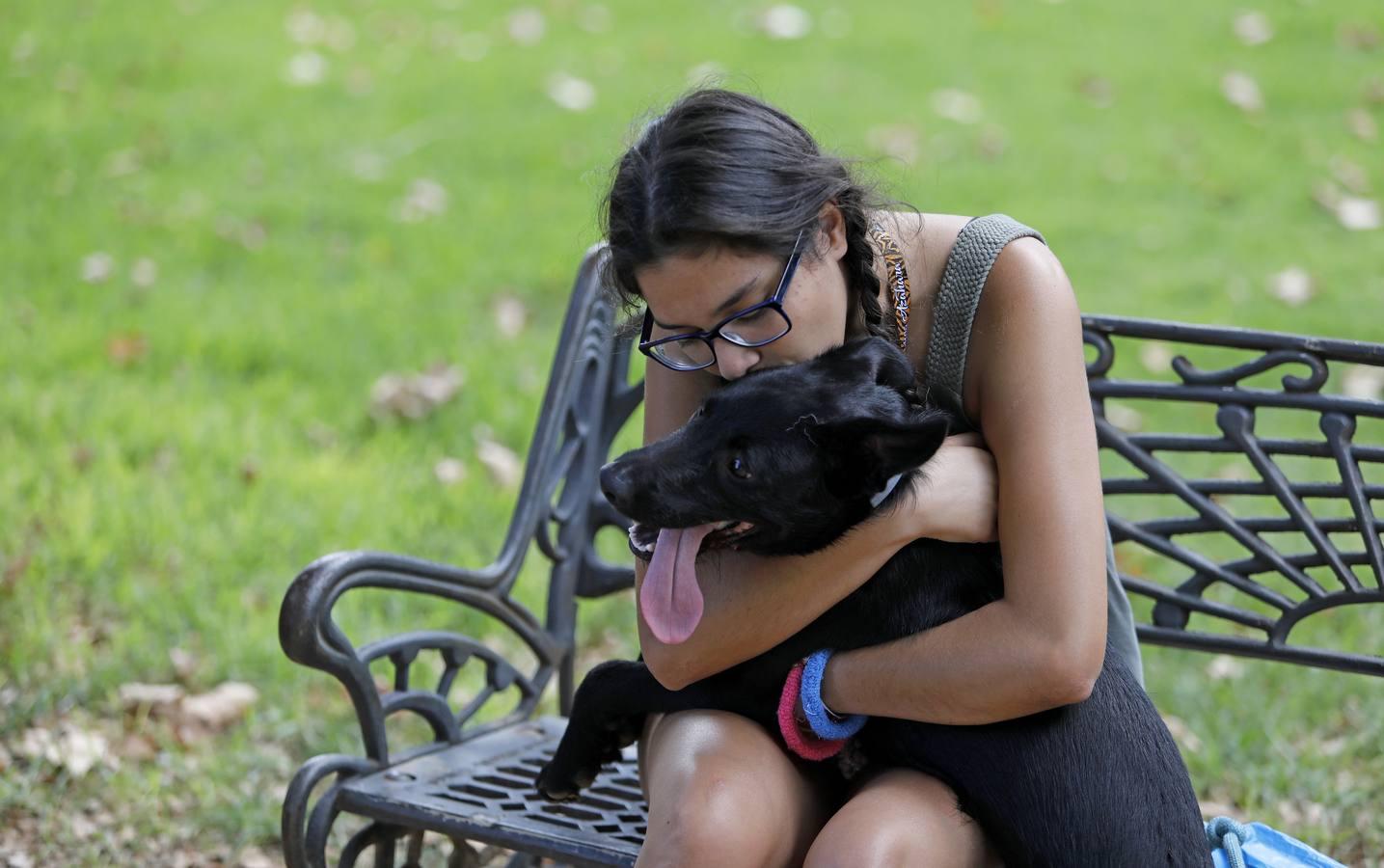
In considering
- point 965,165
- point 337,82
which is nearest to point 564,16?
point 337,82

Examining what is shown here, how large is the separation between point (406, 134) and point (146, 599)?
3.16 metres

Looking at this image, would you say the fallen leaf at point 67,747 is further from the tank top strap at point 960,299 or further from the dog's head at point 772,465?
the tank top strap at point 960,299

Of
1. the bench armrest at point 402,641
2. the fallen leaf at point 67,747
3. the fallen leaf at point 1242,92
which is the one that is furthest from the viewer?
the fallen leaf at point 1242,92

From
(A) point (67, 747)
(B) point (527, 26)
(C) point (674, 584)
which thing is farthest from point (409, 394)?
(B) point (527, 26)

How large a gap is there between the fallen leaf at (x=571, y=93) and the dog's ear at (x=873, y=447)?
4.74 metres

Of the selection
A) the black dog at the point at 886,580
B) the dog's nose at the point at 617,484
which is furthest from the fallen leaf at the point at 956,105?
the dog's nose at the point at 617,484

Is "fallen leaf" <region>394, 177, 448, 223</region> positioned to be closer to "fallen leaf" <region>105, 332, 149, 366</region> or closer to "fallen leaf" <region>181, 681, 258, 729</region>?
"fallen leaf" <region>105, 332, 149, 366</region>

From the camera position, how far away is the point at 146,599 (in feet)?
11.9

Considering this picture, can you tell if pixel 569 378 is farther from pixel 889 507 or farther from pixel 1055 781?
pixel 1055 781

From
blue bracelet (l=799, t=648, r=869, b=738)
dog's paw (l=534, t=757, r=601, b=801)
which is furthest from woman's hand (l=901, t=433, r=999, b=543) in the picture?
dog's paw (l=534, t=757, r=601, b=801)

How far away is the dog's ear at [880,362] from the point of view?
79.6 inches

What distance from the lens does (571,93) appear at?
655 centimetres

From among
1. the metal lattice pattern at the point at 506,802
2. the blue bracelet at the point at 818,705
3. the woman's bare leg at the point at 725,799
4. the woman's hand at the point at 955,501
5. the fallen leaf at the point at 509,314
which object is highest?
the woman's hand at the point at 955,501

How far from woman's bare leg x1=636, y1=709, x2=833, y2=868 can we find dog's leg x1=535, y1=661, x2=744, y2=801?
0.08m
